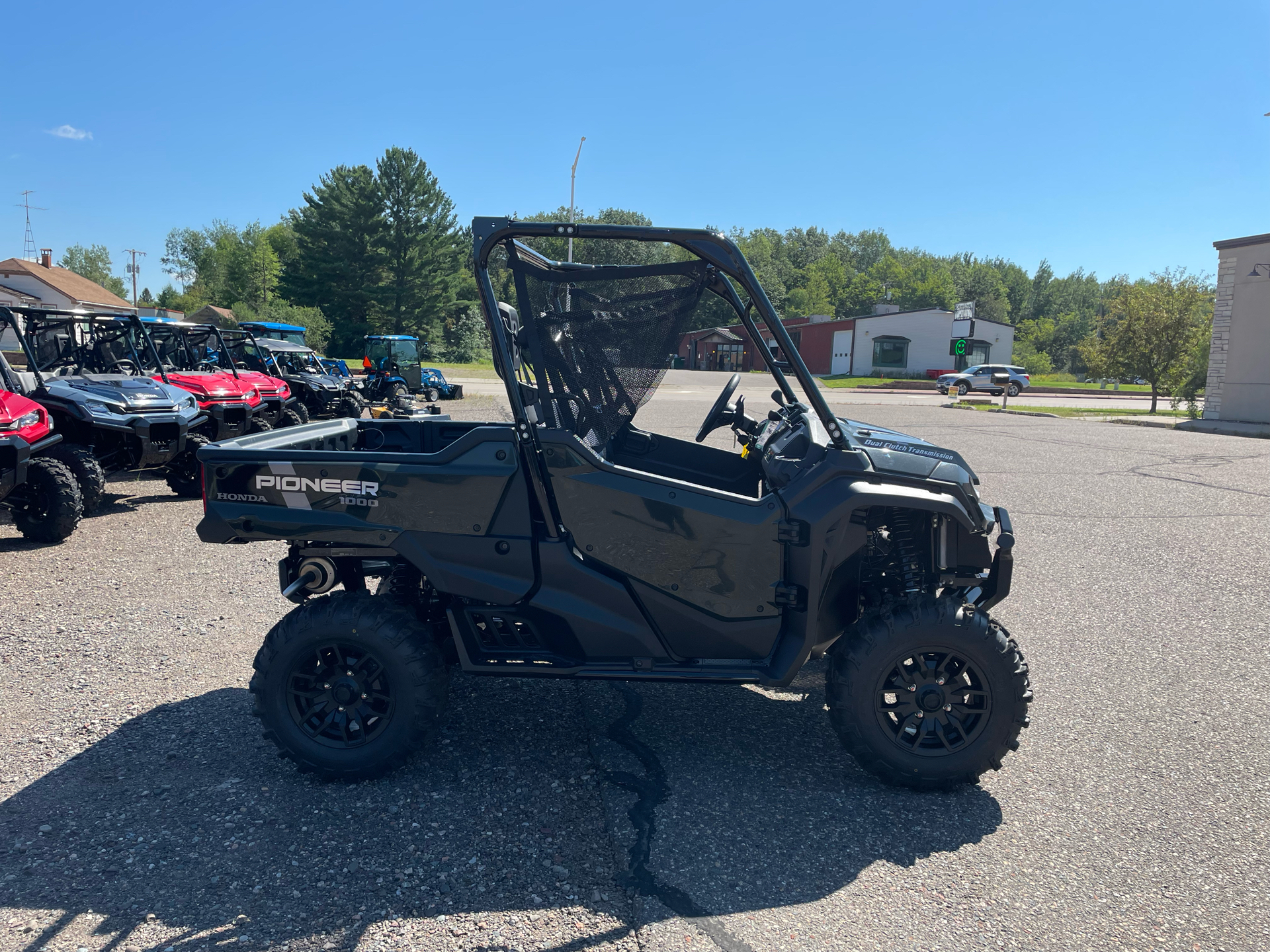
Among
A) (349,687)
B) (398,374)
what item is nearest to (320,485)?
(349,687)

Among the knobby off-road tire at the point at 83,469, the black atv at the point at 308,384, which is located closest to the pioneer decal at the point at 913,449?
the knobby off-road tire at the point at 83,469

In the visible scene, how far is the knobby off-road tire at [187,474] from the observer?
919 centimetres

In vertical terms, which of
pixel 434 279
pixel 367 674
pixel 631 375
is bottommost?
pixel 367 674

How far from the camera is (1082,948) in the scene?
2.42m

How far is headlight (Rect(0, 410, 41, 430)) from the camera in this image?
21.8 feet

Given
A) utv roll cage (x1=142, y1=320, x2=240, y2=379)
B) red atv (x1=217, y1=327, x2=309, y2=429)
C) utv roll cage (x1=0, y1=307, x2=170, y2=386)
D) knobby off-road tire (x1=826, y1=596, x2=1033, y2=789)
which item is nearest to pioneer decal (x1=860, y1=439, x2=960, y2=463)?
knobby off-road tire (x1=826, y1=596, x2=1033, y2=789)

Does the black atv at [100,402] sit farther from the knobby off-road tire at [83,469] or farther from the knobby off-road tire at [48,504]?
the knobby off-road tire at [48,504]

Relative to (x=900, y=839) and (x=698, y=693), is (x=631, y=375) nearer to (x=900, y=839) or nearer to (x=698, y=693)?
(x=698, y=693)

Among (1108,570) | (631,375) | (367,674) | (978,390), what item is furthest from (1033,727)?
(978,390)

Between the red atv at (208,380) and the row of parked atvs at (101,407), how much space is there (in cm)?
2

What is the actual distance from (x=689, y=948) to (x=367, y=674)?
65.6 inches

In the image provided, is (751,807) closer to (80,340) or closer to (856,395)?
(80,340)

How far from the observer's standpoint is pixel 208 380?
11.0 metres

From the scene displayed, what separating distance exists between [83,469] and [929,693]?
7.93 meters
